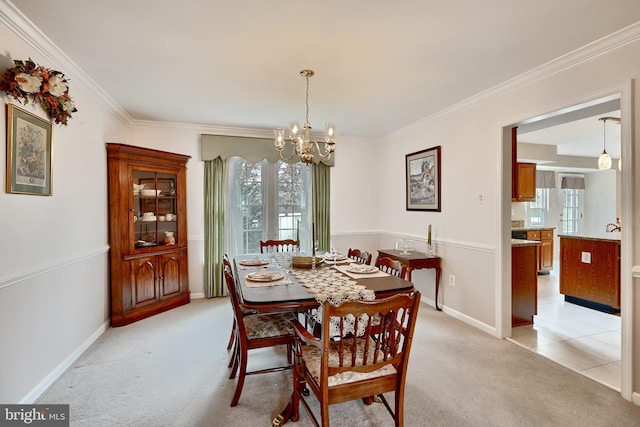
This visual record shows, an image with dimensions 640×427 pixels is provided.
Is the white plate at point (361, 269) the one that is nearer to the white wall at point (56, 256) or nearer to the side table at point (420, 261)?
the side table at point (420, 261)

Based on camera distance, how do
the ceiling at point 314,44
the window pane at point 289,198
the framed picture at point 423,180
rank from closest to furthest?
the ceiling at point 314,44 < the framed picture at point 423,180 < the window pane at point 289,198

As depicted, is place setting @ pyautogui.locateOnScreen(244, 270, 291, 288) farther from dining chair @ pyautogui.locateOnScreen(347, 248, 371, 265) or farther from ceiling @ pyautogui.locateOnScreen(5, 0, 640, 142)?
ceiling @ pyautogui.locateOnScreen(5, 0, 640, 142)

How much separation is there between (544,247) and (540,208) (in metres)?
1.55

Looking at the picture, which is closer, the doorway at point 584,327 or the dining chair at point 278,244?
the doorway at point 584,327

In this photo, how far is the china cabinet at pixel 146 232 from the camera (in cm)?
340

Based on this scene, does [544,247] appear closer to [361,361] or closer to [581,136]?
[581,136]

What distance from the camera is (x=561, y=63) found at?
2.46m

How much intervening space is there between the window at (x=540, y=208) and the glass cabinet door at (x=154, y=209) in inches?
296

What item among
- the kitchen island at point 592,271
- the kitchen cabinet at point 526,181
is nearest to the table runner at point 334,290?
the kitchen island at point 592,271

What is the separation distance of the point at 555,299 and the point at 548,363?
235 centimetres

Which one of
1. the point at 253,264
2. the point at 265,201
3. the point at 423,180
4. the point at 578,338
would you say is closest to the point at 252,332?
the point at 253,264

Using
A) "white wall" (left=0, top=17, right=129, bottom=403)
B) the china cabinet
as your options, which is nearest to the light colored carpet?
"white wall" (left=0, top=17, right=129, bottom=403)

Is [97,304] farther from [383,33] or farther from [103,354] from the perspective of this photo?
[383,33]

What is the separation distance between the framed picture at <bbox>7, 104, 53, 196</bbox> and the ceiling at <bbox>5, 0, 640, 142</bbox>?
2.02ft
